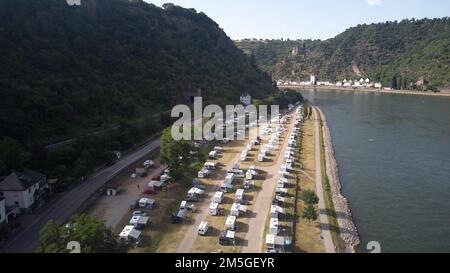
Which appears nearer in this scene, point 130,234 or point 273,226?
point 130,234

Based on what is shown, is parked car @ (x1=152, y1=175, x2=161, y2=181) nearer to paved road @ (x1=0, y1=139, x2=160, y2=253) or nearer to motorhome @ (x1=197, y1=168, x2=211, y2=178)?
paved road @ (x1=0, y1=139, x2=160, y2=253)

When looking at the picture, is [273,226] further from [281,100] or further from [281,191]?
[281,100]

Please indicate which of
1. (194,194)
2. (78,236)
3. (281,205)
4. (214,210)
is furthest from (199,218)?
(78,236)

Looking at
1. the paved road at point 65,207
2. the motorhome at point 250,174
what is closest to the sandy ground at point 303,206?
the motorhome at point 250,174

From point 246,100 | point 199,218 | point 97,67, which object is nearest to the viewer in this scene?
point 199,218

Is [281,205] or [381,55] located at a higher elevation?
[381,55]

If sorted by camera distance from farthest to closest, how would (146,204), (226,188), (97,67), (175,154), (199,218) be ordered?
(97,67)
(175,154)
(226,188)
(146,204)
(199,218)

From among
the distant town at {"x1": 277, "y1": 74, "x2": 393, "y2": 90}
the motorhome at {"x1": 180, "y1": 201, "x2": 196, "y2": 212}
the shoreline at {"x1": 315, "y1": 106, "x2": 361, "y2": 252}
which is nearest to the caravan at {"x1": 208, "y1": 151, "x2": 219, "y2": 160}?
the shoreline at {"x1": 315, "y1": 106, "x2": 361, "y2": 252}
